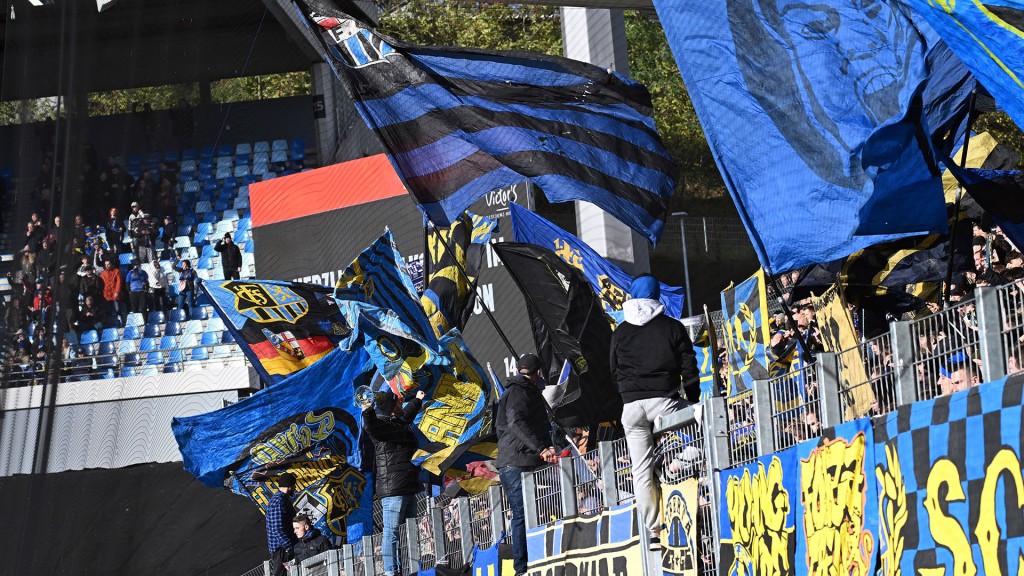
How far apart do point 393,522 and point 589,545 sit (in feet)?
12.2

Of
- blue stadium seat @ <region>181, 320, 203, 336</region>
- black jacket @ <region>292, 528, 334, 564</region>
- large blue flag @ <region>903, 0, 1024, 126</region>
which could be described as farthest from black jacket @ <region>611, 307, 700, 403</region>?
black jacket @ <region>292, 528, 334, 564</region>

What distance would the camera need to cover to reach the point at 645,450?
9289mm

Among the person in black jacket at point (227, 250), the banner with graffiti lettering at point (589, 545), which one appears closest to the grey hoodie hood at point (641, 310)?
the banner with graffiti lettering at point (589, 545)

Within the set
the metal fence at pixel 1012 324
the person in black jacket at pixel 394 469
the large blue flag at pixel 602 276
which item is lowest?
the metal fence at pixel 1012 324

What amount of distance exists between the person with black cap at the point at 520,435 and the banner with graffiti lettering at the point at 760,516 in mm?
3117

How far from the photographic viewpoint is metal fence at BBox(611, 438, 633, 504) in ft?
32.8

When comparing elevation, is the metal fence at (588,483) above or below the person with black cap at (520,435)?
below

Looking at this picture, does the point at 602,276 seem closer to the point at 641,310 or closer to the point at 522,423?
the point at 522,423

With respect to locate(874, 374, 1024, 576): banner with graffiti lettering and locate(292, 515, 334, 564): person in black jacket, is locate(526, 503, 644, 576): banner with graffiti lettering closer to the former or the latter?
locate(874, 374, 1024, 576): banner with graffiti lettering

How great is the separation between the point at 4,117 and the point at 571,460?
22.8 ft

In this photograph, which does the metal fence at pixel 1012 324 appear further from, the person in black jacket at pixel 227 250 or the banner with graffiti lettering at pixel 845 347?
the person in black jacket at pixel 227 250

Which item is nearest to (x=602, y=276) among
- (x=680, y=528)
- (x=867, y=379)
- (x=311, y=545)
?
(x=311, y=545)

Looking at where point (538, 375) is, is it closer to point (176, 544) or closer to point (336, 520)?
point (336, 520)

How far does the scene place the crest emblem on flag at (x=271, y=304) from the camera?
18.2 metres
